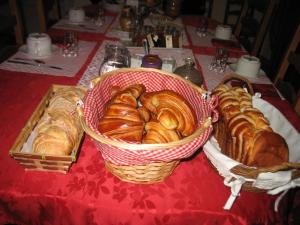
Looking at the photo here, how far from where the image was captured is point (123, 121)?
61cm

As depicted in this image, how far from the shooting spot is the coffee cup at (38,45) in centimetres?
125

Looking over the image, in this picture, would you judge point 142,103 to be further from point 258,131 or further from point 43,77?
point 43,77

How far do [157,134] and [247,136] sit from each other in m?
0.24

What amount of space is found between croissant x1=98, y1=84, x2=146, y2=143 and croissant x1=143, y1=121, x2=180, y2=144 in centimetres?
2

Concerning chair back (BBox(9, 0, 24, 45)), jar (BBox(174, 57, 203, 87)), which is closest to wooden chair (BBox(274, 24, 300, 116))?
jar (BBox(174, 57, 203, 87))

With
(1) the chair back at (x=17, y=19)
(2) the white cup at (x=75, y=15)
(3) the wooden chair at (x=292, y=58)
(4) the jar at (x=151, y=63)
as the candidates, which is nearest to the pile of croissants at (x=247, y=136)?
(4) the jar at (x=151, y=63)

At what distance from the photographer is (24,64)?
1.20 meters

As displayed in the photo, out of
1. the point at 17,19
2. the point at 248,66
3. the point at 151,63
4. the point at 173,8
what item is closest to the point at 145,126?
the point at 151,63

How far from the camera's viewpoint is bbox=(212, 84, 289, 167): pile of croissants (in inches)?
25.3

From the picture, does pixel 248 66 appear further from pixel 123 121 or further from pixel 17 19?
pixel 17 19

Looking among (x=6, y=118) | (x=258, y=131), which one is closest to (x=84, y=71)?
(x=6, y=118)

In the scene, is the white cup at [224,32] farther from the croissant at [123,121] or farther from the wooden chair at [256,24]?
the croissant at [123,121]

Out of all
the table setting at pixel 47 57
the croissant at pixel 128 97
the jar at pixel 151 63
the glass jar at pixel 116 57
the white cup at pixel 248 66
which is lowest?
the table setting at pixel 47 57

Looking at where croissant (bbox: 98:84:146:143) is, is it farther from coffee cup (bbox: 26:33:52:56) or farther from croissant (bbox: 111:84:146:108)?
coffee cup (bbox: 26:33:52:56)
